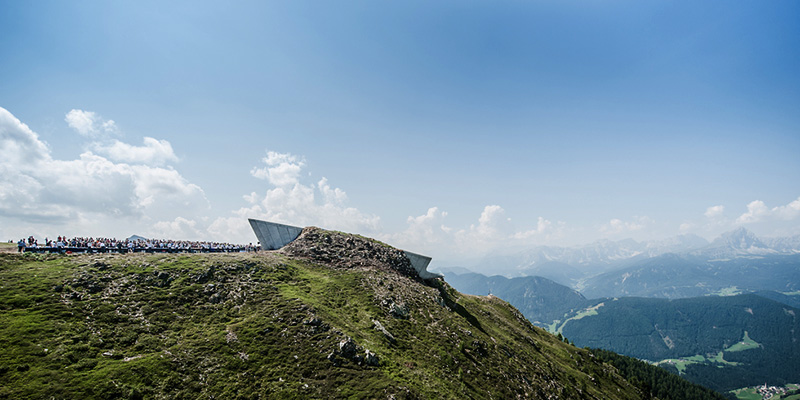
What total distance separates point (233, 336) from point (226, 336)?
727mm

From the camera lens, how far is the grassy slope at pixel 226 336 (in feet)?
83.9

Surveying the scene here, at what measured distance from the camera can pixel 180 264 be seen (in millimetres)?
44438

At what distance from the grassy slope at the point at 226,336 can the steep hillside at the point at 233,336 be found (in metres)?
0.15

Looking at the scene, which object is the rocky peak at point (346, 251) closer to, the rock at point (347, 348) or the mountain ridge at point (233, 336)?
the mountain ridge at point (233, 336)

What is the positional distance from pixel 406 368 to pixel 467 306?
41.7m

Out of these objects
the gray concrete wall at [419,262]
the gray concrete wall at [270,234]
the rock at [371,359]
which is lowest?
the rock at [371,359]

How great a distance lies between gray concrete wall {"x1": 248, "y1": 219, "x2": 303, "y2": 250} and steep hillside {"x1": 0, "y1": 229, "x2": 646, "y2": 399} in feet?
43.0

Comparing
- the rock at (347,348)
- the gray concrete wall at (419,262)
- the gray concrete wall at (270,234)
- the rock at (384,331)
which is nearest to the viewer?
the rock at (347,348)

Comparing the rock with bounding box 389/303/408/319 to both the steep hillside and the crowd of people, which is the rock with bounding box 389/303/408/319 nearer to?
the steep hillside

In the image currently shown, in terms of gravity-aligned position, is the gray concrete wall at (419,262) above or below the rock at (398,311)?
above

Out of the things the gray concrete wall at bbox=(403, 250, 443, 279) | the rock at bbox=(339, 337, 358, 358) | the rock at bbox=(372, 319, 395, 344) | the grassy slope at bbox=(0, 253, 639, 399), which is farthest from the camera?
the gray concrete wall at bbox=(403, 250, 443, 279)

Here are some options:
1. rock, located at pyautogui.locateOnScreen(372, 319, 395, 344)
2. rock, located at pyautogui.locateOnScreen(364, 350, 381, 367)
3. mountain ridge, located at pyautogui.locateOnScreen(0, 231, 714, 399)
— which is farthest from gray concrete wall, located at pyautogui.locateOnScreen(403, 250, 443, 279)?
rock, located at pyautogui.locateOnScreen(364, 350, 381, 367)

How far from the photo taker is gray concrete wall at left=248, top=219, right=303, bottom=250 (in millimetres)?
66812

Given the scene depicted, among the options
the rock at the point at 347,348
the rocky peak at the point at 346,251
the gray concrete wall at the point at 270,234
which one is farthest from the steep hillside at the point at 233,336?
the gray concrete wall at the point at 270,234
